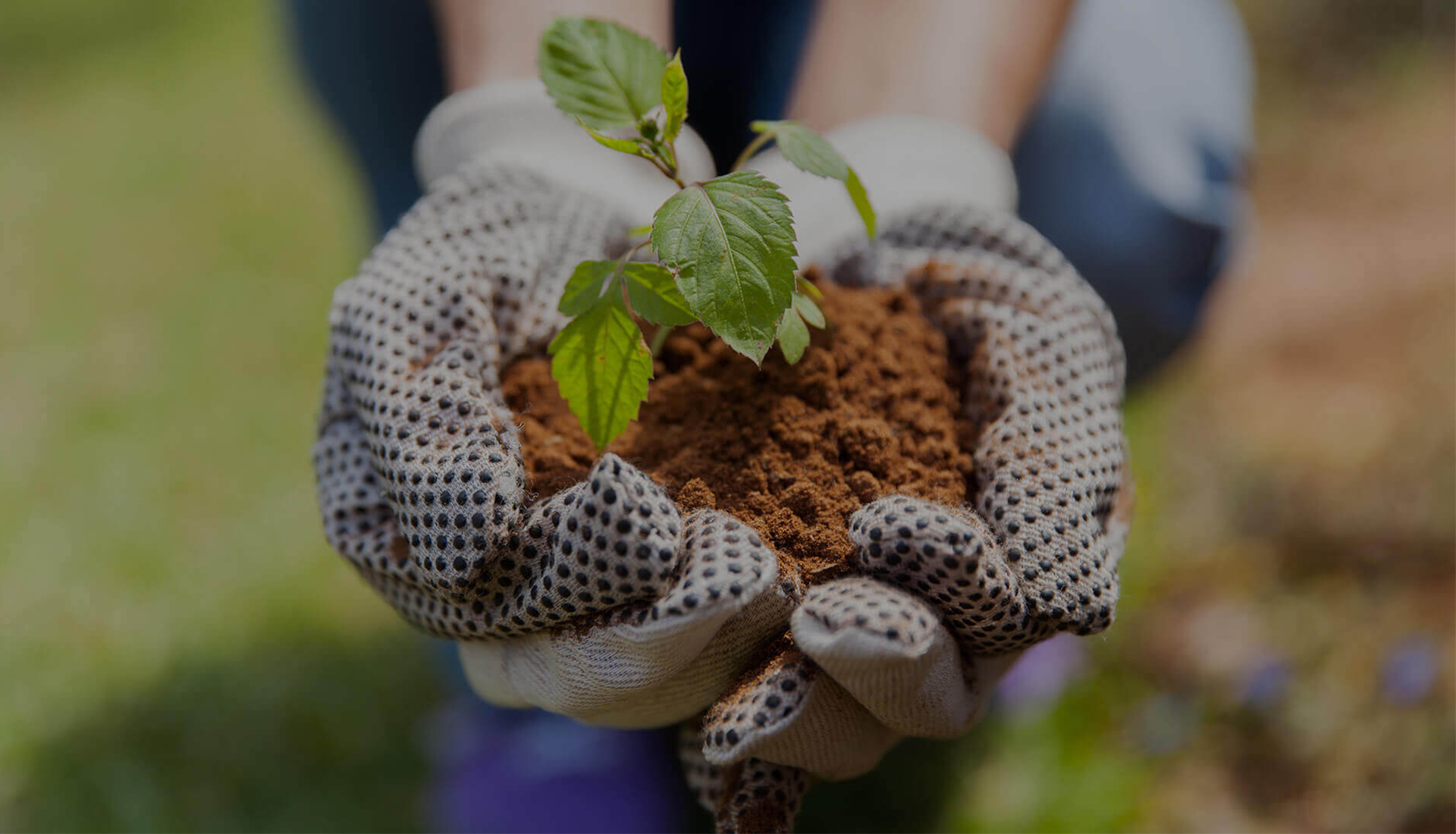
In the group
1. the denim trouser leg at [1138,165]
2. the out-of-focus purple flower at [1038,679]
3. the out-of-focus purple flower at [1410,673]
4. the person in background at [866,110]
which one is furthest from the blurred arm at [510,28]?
the out-of-focus purple flower at [1410,673]

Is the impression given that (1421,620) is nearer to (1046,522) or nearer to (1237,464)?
(1237,464)

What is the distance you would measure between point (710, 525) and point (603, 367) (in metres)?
0.20

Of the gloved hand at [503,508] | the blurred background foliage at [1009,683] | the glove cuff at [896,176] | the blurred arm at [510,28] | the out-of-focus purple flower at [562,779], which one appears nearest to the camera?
the gloved hand at [503,508]

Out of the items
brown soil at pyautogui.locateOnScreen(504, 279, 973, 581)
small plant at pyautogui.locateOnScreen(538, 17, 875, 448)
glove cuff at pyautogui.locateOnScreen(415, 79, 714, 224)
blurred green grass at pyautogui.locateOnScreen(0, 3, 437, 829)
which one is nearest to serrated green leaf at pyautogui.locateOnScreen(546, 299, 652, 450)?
small plant at pyautogui.locateOnScreen(538, 17, 875, 448)

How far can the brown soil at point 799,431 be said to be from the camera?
1110 millimetres

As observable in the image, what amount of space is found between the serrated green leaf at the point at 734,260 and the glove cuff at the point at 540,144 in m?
0.52

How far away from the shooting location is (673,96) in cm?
110

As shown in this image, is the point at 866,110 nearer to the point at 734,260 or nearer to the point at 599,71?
the point at 599,71

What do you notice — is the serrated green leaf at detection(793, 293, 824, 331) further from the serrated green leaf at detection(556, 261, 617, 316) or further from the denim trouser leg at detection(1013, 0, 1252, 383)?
the denim trouser leg at detection(1013, 0, 1252, 383)

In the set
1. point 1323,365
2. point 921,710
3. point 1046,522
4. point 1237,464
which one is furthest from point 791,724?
point 1323,365

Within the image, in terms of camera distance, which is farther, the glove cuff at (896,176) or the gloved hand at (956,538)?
the glove cuff at (896,176)

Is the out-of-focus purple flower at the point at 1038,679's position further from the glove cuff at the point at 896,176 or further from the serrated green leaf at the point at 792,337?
the serrated green leaf at the point at 792,337

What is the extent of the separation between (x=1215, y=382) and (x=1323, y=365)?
0.40m

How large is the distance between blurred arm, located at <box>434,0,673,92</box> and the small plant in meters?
0.52
